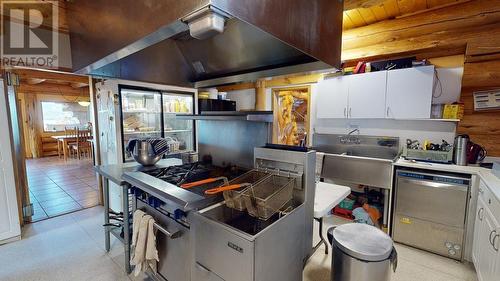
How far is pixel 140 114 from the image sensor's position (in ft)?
11.4

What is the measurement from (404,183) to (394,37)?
1804 millimetres

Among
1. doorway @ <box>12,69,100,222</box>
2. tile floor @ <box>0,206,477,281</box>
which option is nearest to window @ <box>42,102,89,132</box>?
doorway @ <box>12,69,100,222</box>

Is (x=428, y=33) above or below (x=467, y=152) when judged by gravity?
above

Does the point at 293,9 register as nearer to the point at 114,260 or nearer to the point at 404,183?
the point at 404,183

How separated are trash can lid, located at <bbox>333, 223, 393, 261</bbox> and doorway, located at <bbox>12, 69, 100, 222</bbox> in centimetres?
360

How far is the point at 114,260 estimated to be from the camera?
7.09ft

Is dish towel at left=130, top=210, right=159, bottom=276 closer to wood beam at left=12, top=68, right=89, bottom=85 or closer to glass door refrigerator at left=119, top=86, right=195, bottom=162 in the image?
glass door refrigerator at left=119, top=86, right=195, bottom=162

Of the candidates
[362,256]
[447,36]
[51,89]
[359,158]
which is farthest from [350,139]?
[51,89]

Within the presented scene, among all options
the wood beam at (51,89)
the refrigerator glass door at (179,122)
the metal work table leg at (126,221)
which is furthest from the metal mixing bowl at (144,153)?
the wood beam at (51,89)

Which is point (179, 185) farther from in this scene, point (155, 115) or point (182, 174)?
point (155, 115)

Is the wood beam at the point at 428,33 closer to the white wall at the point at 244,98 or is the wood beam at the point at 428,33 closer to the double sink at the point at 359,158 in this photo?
the double sink at the point at 359,158

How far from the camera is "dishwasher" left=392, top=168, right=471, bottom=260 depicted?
2166 mm

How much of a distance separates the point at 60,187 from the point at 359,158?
5.18 m

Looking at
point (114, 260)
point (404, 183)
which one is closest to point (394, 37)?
point (404, 183)
